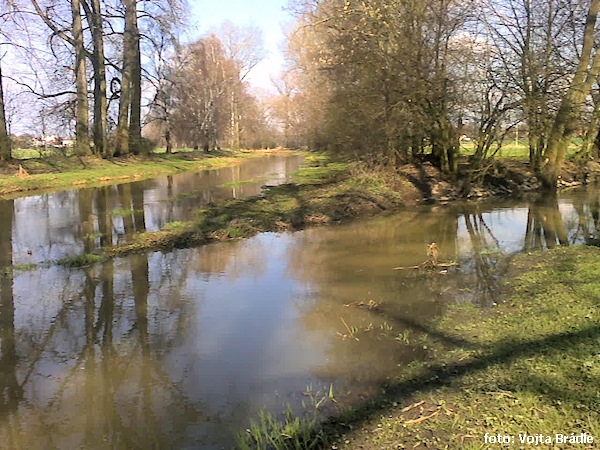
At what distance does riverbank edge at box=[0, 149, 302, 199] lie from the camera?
20797 mm

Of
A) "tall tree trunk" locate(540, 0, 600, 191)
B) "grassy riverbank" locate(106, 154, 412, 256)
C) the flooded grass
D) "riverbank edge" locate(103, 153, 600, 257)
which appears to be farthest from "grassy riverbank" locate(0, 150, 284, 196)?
"tall tree trunk" locate(540, 0, 600, 191)

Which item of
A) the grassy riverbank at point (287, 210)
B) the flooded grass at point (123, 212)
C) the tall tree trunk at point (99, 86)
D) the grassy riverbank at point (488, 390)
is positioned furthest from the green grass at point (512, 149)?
the tall tree trunk at point (99, 86)

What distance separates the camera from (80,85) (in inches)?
1030

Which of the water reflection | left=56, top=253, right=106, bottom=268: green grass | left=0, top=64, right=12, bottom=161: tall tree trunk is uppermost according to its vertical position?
left=0, top=64, right=12, bottom=161: tall tree trunk

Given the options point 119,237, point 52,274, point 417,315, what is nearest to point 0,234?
point 119,237

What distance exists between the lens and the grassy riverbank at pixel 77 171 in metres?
21.0

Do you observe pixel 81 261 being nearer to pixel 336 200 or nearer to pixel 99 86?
pixel 336 200

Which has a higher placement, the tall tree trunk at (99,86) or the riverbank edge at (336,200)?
the tall tree trunk at (99,86)

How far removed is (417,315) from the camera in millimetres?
5977

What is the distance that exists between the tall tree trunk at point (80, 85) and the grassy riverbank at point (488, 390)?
25.7m

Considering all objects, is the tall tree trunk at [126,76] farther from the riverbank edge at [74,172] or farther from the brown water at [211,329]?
the brown water at [211,329]

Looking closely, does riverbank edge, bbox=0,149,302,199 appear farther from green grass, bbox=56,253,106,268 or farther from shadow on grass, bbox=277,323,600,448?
shadow on grass, bbox=277,323,600,448

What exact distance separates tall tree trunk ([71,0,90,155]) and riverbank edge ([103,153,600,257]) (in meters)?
13.3

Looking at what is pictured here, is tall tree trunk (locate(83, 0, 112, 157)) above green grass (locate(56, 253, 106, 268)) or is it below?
above
